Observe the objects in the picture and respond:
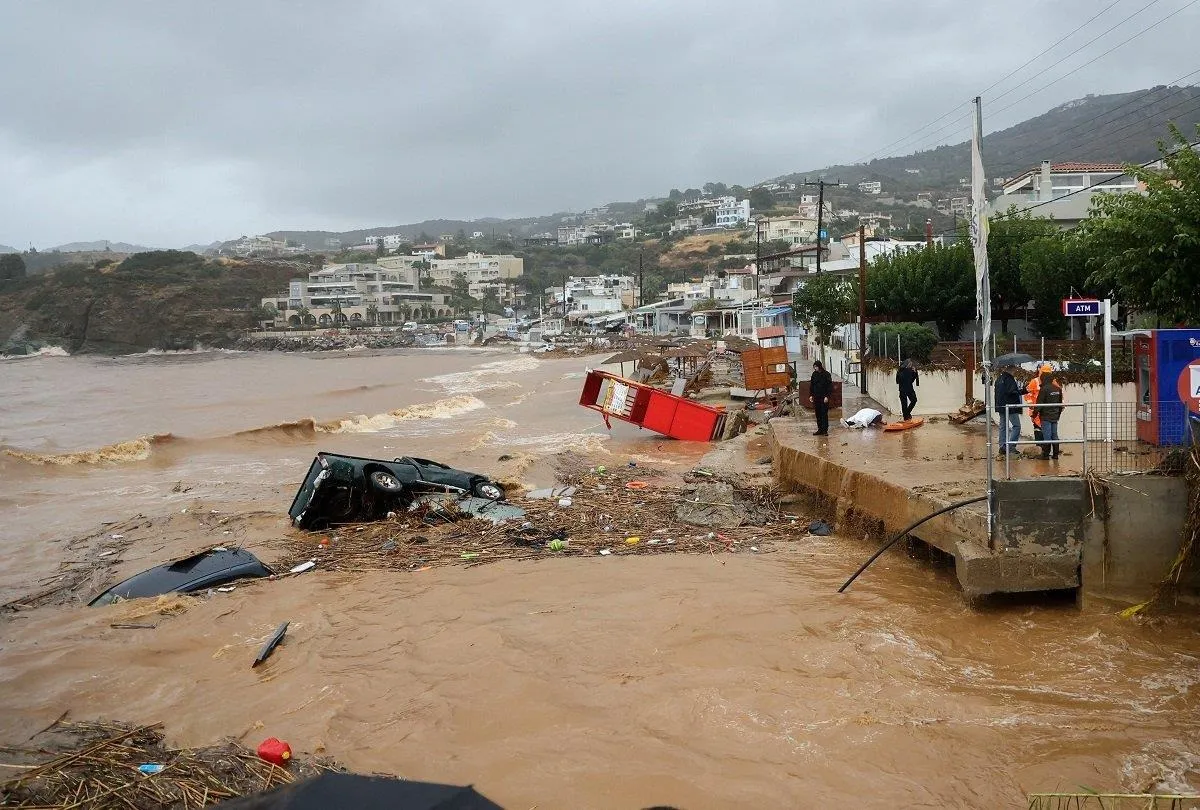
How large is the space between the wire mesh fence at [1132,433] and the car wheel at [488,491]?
8054 millimetres

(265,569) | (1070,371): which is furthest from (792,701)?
(1070,371)

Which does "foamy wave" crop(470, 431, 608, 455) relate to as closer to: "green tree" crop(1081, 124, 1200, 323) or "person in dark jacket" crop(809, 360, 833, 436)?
"person in dark jacket" crop(809, 360, 833, 436)

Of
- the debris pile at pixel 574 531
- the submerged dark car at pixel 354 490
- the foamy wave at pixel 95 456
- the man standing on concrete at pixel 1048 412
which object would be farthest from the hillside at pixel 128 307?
the man standing on concrete at pixel 1048 412

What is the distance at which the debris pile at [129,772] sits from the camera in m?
4.44

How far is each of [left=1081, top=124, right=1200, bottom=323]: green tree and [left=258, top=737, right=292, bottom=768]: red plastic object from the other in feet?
43.4

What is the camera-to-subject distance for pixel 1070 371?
56.7ft

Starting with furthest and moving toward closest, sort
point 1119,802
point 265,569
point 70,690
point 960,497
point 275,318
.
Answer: point 275,318 → point 265,569 → point 960,497 → point 70,690 → point 1119,802

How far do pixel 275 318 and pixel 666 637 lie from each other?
14148 cm

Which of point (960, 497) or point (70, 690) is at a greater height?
point (960, 497)

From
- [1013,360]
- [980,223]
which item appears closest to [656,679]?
[980,223]

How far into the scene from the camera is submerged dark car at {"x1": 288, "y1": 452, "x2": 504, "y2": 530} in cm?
1242

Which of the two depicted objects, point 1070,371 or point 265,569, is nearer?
point 265,569

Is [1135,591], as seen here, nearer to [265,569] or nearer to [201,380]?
[265,569]

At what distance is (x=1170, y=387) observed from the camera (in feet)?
33.8
